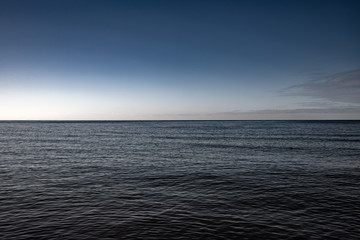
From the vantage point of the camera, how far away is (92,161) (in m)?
36.9

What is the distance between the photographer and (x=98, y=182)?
2422cm

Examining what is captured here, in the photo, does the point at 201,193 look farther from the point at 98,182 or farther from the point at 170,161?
the point at 170,161

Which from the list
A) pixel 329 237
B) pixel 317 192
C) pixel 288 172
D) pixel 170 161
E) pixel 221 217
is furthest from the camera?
pixel 170 161

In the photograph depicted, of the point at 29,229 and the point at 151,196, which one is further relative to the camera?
the point at 151,196

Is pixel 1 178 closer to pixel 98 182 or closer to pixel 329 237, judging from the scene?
pixel 98 182

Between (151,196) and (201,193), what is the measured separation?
4249 mm

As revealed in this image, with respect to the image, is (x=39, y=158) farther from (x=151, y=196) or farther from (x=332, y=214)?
(x=332, y=214)

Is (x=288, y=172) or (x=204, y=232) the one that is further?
(x=288, y=172)

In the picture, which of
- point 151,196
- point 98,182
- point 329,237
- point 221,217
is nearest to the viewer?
point 329,237

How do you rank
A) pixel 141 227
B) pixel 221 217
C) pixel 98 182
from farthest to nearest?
pixel 98 182, pixel 221 217, pixel 141 227

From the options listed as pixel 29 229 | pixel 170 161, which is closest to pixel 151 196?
pixel 29 229

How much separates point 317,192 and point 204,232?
43.1 feet

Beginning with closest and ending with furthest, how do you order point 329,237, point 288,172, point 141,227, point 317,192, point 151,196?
point 329,237 < point 141,227 < point 151,196 < point 317,192 < point 288,172

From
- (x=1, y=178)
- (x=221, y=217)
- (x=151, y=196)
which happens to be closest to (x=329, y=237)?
(x=221, y=217)
